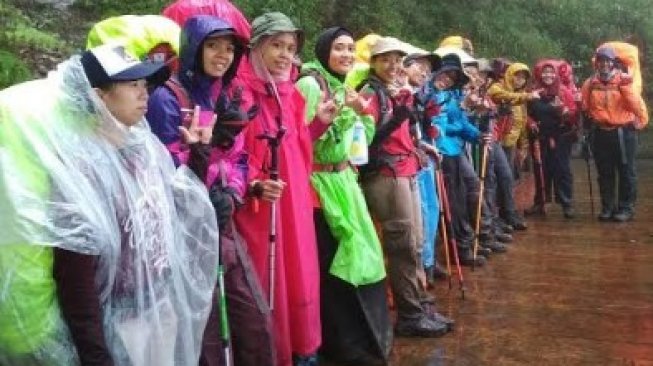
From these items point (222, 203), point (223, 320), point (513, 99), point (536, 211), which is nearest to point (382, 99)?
point (222, 203)

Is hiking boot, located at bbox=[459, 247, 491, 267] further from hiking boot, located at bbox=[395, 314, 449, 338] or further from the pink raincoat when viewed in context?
the pink raincoat

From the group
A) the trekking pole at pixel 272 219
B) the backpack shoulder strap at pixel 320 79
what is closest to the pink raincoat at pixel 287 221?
the trekking pole at pixel 272 219

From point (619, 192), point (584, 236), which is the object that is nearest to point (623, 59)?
point (619, 192)

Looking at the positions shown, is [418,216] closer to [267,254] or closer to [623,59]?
[267,254]

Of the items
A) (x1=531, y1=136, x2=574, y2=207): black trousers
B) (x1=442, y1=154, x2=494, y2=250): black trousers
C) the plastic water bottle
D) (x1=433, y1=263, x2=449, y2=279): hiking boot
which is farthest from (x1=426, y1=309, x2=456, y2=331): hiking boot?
(x1=531, y1=136, x2=574, y2=207): black trousers

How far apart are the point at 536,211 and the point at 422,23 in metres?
5.46

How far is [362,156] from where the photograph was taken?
14.1 ft

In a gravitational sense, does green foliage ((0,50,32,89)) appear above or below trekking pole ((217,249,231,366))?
above

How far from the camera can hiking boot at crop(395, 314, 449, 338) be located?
4.70 meters

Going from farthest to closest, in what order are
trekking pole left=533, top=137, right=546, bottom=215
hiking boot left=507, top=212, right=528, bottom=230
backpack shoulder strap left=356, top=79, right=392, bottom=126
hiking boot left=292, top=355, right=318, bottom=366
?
trekking pole left=533, top=137, right=546, bottom=215 → hiking boot left=507, top=212, right=528, bottom=230 → backpack shoulder strap left=356, top=79, right=392, bottom=126 → hiking boot left=292, top=355, right=318, bottom=366

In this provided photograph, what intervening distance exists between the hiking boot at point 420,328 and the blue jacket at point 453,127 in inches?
88.0

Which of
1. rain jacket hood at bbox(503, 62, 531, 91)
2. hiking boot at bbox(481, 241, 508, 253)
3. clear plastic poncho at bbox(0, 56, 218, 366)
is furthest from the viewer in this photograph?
rain jacket hood at bbox(503, 62, 531, 91)

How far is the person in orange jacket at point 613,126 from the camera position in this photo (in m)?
8.73

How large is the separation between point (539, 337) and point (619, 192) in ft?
16.3
